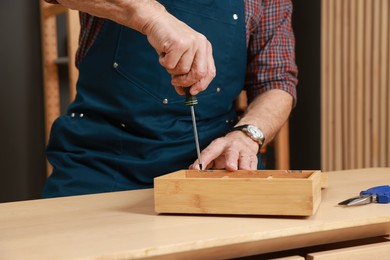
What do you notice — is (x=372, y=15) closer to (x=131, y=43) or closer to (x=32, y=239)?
(x=131, y=43)

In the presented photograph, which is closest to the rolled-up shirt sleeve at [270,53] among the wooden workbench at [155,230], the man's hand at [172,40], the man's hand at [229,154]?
the man's hand at [229,154]

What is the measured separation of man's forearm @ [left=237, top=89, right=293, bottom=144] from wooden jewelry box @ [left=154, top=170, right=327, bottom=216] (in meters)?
0.63

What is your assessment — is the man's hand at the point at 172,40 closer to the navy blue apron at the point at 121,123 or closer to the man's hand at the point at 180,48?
the man's hand at the point at 180,48

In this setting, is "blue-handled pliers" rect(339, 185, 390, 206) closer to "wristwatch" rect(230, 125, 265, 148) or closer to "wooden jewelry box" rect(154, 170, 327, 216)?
"wooden jewelry box" rect(154, 170, 327, 216)

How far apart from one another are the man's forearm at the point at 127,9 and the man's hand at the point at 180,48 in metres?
0.01

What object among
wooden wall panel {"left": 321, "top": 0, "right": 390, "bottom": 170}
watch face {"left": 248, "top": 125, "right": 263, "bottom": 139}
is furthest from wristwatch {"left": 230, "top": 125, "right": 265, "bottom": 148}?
wooden wall panel {"left": 321, "top": 0, "right": 390, "bottom": 170}

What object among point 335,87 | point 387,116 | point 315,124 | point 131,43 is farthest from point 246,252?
point 315,124

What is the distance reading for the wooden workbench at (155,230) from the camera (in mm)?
822

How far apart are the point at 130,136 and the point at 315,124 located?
2.69m

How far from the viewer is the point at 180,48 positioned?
1147 millimetres

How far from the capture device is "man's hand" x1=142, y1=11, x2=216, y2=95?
115 centimetres

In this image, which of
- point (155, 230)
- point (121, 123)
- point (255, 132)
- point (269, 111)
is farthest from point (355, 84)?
point (155, 230)

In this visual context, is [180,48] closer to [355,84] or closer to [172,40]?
[172,40]

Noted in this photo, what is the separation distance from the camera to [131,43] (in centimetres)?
160
